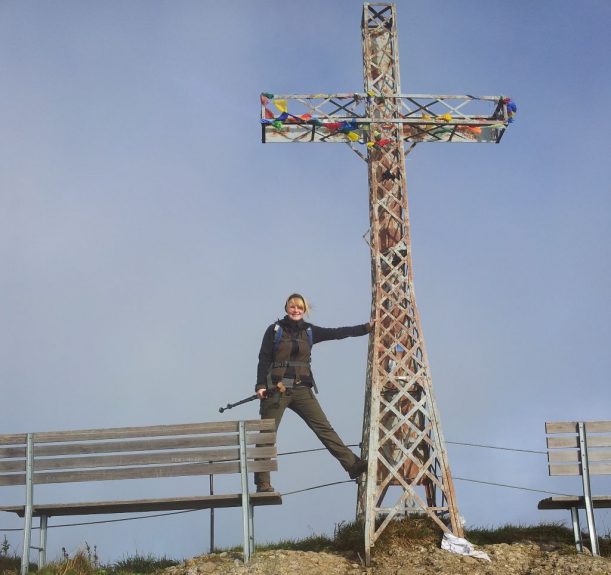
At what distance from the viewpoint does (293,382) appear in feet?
44.7

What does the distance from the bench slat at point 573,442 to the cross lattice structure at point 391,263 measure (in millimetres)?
1527

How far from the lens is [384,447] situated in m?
14.5

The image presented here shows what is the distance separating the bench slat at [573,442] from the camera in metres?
13.4

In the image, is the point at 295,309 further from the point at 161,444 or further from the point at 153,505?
the point at 153,505

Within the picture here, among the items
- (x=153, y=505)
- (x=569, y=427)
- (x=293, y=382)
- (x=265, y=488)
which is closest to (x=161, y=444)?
(x=153, y=505)

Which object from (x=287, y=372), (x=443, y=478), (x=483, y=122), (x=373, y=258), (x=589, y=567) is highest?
(x=483, y=122)

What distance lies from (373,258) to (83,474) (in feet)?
18.2

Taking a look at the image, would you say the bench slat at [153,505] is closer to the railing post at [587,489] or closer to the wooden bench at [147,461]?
the wooden bench at [147,461]

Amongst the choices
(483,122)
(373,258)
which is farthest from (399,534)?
(483,122)

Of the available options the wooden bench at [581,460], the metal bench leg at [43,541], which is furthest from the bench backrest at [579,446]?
the metal bench leg at [43,541]

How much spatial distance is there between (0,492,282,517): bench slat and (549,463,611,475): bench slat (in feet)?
12.6

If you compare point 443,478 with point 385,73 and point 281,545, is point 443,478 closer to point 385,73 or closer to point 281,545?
point 281,545

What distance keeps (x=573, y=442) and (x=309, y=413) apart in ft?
12.1

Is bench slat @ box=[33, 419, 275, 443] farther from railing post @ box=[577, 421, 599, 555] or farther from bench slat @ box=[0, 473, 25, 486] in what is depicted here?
railing post @ box=[577, 421, 599, 555]
